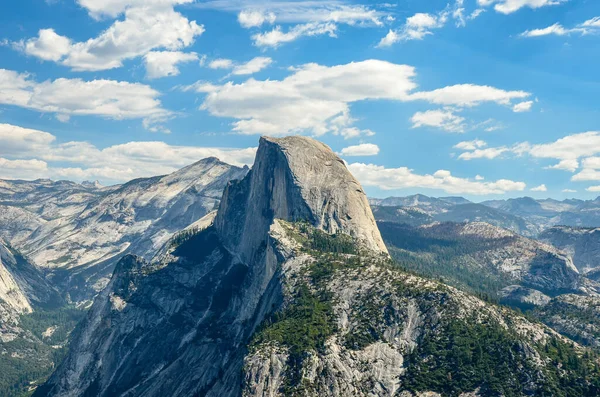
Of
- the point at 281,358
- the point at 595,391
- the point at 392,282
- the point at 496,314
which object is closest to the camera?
the point at 595,391

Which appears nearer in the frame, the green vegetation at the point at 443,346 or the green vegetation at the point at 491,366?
the green vegetation at the point at 491,366

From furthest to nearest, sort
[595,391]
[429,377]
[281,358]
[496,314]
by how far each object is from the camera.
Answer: [496,314], [281,358], [429,377], [595,391]

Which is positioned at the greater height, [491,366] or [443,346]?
[443,346]

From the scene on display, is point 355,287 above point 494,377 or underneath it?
above

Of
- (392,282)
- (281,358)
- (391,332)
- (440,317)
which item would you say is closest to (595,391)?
(440,317)

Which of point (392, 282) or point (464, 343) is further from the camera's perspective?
point (392, 282)

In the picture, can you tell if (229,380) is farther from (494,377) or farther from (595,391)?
(595,391)

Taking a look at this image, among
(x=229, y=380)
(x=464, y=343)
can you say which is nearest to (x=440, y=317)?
(x=464, y=343)

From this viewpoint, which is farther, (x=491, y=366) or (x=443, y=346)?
(x=443, y=346)

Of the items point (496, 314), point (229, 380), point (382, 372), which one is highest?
point (496, 314)

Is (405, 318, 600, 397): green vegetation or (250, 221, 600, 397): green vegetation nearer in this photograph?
(405, 318, 600, 397): green vegetation
